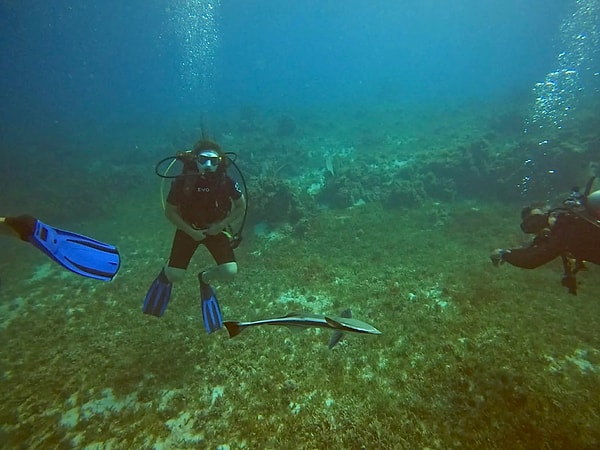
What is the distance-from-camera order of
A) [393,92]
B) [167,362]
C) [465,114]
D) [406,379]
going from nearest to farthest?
[406,379], [167,362], [465,114], [393,92]

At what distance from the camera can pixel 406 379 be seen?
4.98 meters

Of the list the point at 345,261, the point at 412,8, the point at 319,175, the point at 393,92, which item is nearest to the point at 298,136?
the point at 319,175

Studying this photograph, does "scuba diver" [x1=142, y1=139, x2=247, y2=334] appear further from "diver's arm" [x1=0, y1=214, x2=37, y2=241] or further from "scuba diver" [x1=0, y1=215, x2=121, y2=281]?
"diver's arm" [x1=0, y1=214, x2=37, y2=241]

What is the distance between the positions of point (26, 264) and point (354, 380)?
13.0 metres

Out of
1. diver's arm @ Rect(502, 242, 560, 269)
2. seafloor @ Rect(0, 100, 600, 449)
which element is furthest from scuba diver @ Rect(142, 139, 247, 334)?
diver's arm @ Rect(502, 242, 560, 269)

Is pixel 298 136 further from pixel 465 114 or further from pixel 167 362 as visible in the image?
pixel 167 362

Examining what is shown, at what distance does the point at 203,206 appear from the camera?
6535 mm

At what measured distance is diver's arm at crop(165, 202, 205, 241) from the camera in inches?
254

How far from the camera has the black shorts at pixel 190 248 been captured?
6.81 metres

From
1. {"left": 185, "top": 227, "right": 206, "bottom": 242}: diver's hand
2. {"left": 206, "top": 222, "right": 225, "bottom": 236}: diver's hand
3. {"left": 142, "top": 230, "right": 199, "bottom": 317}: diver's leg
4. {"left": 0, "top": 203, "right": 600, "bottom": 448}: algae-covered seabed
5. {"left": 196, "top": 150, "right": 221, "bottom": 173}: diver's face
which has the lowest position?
{"left": 0, "top": 203, "right": 600, "bottom": 448}: algae-covered seabed

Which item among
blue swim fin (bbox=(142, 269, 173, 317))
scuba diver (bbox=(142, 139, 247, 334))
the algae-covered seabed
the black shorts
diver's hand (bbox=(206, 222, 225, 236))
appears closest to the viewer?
the algae-covered seabed

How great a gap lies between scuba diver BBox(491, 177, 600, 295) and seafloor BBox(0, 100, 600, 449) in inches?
60.1

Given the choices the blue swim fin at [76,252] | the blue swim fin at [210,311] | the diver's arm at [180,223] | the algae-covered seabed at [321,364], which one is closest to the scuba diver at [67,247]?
the blue swim fin at [76,252]

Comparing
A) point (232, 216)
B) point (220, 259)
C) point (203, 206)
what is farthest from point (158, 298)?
point (232, 216)
